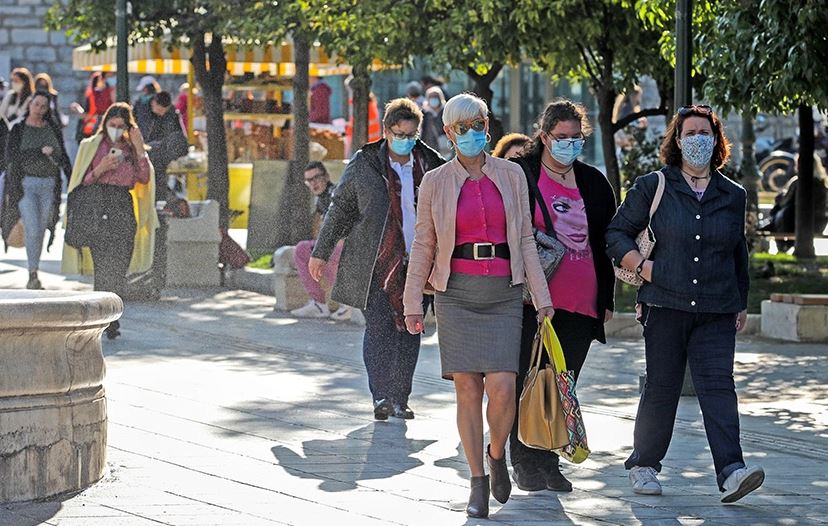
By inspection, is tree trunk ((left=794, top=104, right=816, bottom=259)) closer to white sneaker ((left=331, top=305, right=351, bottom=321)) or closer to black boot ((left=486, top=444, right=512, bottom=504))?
white sneaker ((left=331, top=305, right=351, bottom=321))

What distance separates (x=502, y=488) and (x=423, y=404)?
318 centimetres

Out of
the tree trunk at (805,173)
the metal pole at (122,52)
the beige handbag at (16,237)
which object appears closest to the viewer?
the metal pole at (122,52)

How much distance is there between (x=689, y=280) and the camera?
25.2ft

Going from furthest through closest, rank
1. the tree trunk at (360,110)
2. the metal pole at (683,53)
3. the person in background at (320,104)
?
the person in background at (320,104) → the tree trunk at (360,110) → the metal pole at (683,53)

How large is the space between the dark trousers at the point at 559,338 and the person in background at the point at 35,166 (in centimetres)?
974

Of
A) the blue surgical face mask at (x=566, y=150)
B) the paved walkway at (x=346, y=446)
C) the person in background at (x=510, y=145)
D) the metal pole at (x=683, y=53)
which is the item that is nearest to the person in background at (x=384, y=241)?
the paved walkway at (x=346, y=446)

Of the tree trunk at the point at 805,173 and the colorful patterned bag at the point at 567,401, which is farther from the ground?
the tree trunk at the point at 805,173

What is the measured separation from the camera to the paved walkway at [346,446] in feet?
23.6

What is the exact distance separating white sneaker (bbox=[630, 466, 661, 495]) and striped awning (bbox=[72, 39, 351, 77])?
42.9 ft

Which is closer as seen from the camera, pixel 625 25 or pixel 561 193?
pixel 561 193

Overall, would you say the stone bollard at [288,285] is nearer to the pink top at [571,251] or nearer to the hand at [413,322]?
the pink top at [571,251]

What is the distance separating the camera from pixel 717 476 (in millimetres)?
7578

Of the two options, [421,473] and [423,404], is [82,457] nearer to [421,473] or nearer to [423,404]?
[421,473]

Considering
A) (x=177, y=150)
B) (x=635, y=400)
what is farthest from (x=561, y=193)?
(x=177, y=150)
